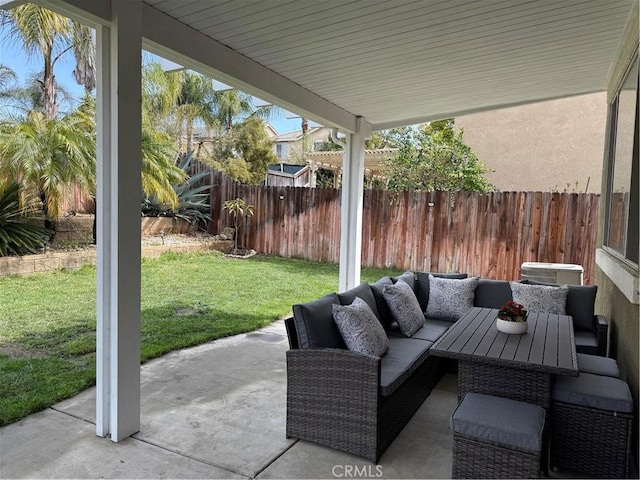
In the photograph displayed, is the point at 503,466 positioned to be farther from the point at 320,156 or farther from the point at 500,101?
the point at 320,156

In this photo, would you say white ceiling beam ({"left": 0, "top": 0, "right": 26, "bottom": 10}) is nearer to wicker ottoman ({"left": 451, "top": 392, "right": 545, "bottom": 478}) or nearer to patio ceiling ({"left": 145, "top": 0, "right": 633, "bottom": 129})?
patio ceiling ({"left": 145, "top": 0, "right": 633, "bottom": 129})

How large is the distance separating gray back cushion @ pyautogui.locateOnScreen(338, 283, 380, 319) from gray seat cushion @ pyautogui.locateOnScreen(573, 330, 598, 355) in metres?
1.68

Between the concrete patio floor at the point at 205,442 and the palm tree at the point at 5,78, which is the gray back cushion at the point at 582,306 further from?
the palm tree at the point at 5,78

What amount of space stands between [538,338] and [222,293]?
4.98 m

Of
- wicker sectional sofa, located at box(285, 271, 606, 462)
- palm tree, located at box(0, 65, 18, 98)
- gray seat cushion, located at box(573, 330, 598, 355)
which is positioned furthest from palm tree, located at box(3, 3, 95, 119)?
gray seat cushion, located at box(573, 330, 598, 355)

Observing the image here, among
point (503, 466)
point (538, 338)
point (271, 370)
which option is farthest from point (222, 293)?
point (503, 466)

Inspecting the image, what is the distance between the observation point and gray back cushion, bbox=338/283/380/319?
3541 mm

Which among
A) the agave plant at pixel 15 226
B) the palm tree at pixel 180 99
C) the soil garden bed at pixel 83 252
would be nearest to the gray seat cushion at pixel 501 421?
the soil garden bed at pixel 83 252

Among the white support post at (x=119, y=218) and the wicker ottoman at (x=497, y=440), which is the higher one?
the white support post at (x=119, y=218)

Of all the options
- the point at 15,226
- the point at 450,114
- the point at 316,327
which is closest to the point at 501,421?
the point at 316,327

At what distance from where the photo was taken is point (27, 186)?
6.82m

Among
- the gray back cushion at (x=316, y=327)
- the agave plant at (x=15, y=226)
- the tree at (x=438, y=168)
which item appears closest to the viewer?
the gray back cushion at (x=316, y=327)

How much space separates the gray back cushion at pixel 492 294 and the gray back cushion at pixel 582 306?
53cm

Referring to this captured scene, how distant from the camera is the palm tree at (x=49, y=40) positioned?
27.6 ft
